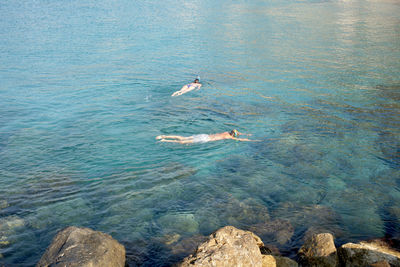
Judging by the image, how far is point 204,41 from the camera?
37281mm

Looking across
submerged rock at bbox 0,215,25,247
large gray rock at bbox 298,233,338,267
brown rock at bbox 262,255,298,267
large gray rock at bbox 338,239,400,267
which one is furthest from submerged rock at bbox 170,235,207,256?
submerged rock at bbox 0,215,25,247

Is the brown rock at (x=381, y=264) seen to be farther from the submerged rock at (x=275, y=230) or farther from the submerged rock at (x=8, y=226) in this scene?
the submerged rock at (x=8, y=226)

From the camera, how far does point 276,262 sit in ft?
24.4

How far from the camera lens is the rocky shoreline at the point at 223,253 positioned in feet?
20.1

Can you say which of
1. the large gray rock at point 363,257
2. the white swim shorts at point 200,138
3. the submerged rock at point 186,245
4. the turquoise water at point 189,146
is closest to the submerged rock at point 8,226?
the turquoise water at point 189,146

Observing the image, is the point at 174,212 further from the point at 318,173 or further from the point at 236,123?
the point at 236,123

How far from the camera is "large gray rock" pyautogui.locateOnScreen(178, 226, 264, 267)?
6.23m

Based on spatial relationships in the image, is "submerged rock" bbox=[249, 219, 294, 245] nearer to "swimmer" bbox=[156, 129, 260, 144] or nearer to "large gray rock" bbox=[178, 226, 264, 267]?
"large gray rock" bbox=[178, 226, 264, 267]

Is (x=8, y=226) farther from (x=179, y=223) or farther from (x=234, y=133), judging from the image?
(x=234, y=133)

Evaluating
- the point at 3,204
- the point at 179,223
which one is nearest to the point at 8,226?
the point at 3,204

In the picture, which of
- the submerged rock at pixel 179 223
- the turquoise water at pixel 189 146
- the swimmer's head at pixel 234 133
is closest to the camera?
the submerged rock at pixel 179 223

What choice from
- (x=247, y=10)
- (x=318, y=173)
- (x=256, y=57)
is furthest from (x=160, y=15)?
(x=318, y=173)

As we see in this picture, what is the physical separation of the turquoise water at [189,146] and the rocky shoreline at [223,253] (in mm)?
1260

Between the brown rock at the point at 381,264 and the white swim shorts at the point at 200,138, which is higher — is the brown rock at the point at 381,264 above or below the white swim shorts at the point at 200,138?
above
